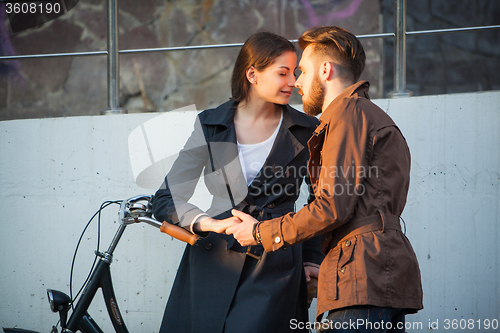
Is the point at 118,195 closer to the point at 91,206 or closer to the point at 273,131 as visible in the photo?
the point at 91,206

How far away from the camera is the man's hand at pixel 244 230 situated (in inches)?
67.4

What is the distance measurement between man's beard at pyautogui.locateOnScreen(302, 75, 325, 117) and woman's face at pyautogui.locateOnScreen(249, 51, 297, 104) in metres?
0.25

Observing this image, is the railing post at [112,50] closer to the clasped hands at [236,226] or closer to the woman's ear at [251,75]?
the woman's ear at [251,75]

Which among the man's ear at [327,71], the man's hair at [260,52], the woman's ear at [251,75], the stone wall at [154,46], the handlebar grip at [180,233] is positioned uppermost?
the stone wall at [154,46]

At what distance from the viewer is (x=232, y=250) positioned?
188cm

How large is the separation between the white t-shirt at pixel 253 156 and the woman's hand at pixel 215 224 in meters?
0.22

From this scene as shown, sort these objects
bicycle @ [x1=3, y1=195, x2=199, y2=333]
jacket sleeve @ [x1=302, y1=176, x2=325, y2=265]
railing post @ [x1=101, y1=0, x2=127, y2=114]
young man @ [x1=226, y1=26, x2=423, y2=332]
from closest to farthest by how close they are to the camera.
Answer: young man @ [x1=226, y1=26, x2=423, y2=332] < jacket sleeve @ [x1=302, y1=176, x2=325, y2=265] < bicycle @ [x1=3, y1=195, x2=199, y2=333] < railing post @ [x1=101, y1=0, x2=127, y2=114]

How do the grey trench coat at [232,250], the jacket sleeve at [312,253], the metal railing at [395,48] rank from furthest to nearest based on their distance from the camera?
the metal railing at [395,48], the jacket sleeve at [312,253], the grey trench coat at [232,250]

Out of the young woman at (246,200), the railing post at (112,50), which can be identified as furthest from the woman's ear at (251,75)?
the railing post at (112,50)

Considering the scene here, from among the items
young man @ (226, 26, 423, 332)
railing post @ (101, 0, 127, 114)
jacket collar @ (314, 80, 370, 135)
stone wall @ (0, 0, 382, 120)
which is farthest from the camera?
stone wall @ (0, 0, 382, 120)

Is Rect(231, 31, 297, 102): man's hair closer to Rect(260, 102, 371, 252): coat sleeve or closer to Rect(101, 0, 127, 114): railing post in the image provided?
Rect(260, 102, 371, 252): coat sleeve

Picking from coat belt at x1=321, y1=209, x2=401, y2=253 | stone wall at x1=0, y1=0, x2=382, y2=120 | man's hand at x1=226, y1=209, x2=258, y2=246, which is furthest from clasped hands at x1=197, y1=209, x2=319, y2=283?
stone wall at x1=0, y1=0, x2=382, y2=120

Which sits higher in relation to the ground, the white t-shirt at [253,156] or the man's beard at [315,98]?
the man's beard at [315,98]

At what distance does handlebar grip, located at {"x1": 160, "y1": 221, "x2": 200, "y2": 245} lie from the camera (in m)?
1.79
